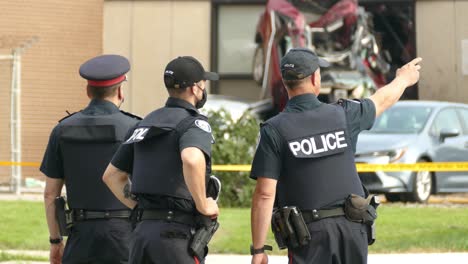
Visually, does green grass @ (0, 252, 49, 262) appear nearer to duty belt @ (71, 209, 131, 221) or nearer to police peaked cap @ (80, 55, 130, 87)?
duty belt @ (71, 209, 131, 221)

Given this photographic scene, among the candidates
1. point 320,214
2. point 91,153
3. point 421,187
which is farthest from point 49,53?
point 320,214

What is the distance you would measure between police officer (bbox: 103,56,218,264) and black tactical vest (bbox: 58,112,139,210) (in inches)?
24.8

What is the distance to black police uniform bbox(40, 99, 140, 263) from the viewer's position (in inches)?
268

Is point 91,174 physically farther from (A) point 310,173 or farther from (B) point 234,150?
(B) point 234,150

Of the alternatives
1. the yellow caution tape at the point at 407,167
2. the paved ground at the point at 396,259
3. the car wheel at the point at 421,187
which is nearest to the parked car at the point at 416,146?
the car wheel at the point at 421,187

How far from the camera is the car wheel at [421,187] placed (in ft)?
50.4

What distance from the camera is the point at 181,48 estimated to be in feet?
82.8

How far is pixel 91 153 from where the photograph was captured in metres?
6.94

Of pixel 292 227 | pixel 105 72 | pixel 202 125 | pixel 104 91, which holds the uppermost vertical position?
pixel 105 72

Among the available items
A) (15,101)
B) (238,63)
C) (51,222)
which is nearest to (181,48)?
(238,63)

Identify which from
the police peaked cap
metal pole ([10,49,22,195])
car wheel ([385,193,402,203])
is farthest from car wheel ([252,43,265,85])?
the police peaked cap

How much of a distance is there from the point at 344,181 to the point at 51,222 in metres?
1.87

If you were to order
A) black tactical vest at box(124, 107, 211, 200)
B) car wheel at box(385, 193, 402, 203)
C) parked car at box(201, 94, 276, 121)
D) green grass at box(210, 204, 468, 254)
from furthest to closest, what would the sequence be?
parked car at box(201, 94, 276, 121) < car wheel at box(385, 193, 402, 203) < green grass at box(210, 204, 468, 254) < black tactical vest at box(124, 107, 211, 200)

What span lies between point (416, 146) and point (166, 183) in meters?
9.85
